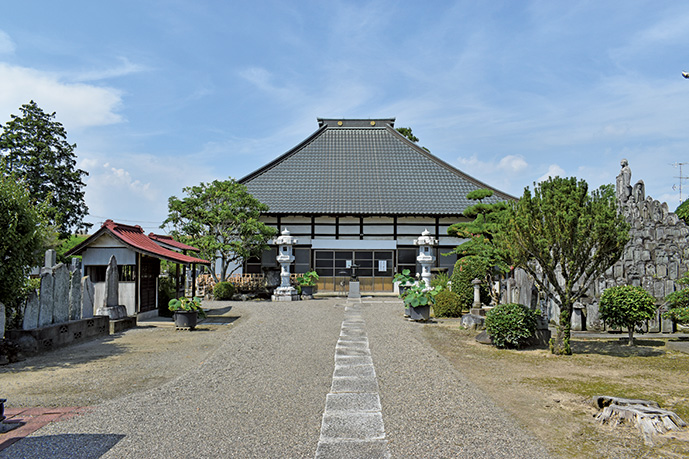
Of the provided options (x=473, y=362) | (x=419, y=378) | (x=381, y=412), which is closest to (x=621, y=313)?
(x=473, y=362)

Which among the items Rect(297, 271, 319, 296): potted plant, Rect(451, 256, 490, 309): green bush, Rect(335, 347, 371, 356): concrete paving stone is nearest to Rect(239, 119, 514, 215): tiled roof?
Rect(297, 271, 319, 296): potted plant

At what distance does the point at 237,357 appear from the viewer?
27.7ft

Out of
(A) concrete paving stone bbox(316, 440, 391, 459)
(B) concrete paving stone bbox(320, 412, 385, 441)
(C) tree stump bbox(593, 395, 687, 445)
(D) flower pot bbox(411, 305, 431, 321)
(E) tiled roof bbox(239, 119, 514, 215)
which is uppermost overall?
(E) tiled roof bbox(239, 119, 514, 215)

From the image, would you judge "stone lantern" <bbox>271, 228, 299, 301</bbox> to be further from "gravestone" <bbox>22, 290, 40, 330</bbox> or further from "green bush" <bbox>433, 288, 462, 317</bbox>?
"gravestone" <bbox>22, 290, 40, 330</bbox>

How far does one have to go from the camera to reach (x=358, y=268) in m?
26.0

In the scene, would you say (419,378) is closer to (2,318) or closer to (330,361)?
(330,361)

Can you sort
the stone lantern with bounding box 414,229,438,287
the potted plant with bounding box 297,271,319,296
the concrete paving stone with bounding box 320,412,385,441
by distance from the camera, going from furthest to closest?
the potted plant with bounding box 297,271,319,296, the stone lantern with bounding box 414,229,438,287, the concrete paving stone with bounding box 320,412,385,441

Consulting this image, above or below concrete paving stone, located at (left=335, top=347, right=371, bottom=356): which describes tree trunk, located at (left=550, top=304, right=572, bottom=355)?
above

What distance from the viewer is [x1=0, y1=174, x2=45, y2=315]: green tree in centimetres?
893

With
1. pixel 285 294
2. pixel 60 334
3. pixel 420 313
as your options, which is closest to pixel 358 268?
pixel 285 294

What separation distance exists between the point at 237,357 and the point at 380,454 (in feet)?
15.7

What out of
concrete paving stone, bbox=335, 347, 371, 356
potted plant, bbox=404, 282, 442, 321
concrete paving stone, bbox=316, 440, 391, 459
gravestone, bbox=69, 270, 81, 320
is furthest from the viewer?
potted plant, bbox=404, 282, 442, 321

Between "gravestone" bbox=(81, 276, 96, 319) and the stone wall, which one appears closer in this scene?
"gravestone" bbox=(81, 276, 96, 319)

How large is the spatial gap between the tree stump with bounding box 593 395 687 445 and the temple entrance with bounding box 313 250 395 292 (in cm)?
2059
